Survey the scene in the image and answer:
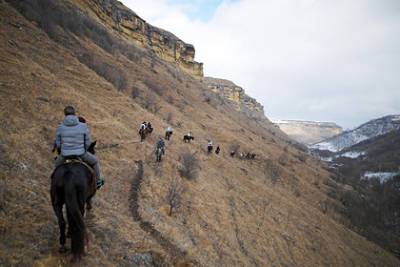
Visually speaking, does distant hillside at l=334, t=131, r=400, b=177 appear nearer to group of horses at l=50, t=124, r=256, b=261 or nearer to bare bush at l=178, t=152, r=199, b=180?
bare bush at l=178, t=152, r=199, b=180

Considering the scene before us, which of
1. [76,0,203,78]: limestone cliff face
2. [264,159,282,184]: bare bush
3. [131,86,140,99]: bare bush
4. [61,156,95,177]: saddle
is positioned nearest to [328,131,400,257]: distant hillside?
[264,159,282,184]: bare bush

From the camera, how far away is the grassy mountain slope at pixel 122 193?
627cm

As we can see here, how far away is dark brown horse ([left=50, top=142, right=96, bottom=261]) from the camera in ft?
15.1

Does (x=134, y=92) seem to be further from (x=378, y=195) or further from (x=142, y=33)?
(x=378, y=195)

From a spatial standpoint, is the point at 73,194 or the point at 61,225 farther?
the point at 61,225

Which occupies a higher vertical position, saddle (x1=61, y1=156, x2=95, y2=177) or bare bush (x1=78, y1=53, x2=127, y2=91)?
bare bush (x1=78, y1=53, x2=127, y2=91)

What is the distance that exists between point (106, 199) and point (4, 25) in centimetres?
1990

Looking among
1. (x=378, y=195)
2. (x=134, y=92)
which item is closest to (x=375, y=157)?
(x=378, y=195)

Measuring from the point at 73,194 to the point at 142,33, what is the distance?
72953 mm

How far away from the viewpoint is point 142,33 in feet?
233

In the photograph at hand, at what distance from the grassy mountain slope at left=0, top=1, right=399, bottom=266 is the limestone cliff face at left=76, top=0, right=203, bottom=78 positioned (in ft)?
88.4

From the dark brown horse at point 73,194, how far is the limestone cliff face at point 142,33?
5617cm

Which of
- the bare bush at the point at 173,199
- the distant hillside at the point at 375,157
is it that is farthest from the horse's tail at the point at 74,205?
the distant hillside at the point at 375,157

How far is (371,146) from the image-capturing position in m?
176
